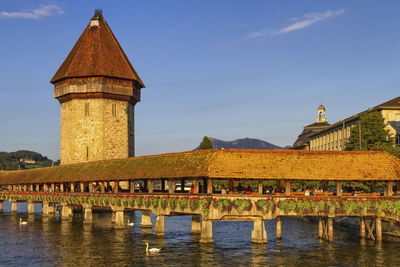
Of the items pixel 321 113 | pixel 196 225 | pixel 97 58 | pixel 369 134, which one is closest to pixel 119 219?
pixel 196 225

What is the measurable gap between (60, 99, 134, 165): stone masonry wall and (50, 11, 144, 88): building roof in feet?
11.7

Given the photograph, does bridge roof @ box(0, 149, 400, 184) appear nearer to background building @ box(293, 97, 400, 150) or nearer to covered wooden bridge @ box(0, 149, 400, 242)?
covered wooden bridge @ box(0, 149, 400, 242)

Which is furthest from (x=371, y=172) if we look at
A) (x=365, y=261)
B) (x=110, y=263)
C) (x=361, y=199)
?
(x=110, y=263)

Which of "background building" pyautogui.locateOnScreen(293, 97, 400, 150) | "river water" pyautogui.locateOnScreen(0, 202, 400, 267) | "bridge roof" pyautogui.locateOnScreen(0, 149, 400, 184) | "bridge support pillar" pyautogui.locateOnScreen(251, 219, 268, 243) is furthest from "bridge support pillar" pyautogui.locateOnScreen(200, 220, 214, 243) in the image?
"background building" pyautogui.locateOnScreen(293, 97, 400, 150)

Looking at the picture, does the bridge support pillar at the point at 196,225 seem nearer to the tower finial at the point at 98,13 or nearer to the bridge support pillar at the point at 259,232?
the bridge support pillar at the point at 259,232

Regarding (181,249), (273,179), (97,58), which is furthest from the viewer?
(97,58)

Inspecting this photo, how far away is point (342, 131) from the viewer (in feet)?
307

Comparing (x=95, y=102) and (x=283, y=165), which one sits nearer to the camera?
(x=283, y=165)

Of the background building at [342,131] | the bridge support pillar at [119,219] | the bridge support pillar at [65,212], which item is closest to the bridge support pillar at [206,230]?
the bridge support pillar at [119,219]

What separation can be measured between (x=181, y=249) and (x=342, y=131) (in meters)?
64.7

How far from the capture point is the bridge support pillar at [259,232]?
34281 millimetres

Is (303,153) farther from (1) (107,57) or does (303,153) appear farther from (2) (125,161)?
(1) (107,57)

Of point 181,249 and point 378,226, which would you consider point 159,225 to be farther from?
point 378,226

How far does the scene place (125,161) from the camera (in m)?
45.8
